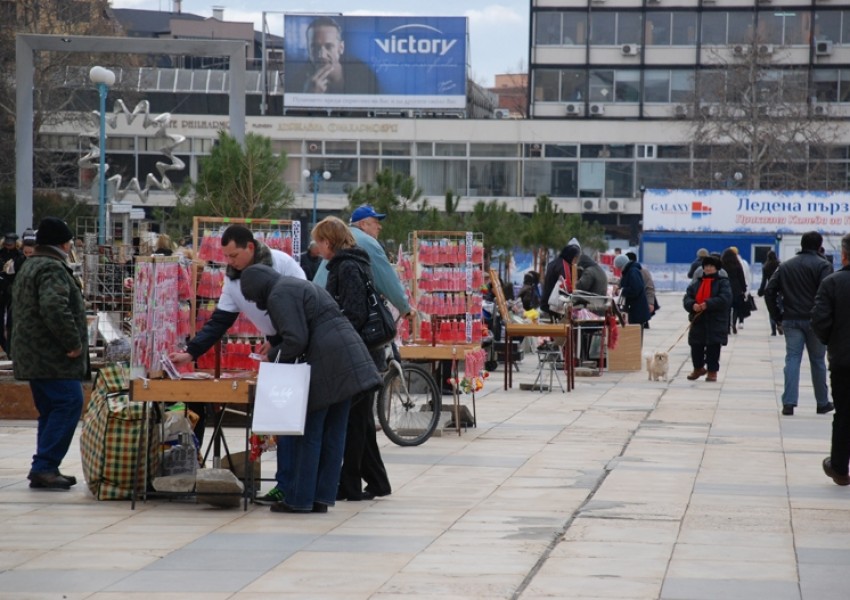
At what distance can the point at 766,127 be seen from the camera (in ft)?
225

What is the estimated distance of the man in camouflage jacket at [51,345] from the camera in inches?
384

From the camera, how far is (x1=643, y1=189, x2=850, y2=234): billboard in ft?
191

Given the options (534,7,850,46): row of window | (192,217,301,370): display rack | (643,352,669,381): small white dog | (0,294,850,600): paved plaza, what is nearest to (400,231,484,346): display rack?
(0,294,850,600): paved plaza

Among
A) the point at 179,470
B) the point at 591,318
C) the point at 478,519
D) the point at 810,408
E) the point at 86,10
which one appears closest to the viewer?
the point at 478,519

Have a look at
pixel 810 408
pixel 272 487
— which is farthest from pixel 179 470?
pixel 810 408

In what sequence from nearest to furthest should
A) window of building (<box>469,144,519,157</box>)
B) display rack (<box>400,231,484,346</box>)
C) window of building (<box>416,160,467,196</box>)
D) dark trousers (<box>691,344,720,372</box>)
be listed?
display rack (<box>400,231,484,346</box>)
dark trousers (<box>691,344,720,372</box>)
window of building (<box>469,144,519,157</box>)
window of building (<box>416,160,467,196</box>)

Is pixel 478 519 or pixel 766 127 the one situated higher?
pixel 766 127

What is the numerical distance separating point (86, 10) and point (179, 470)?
1722 inches

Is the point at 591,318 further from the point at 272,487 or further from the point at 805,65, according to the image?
the point at 805,65

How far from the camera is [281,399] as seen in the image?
8.70 meters

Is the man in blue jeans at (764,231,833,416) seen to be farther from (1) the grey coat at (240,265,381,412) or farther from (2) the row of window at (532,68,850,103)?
(2) the row of window at (532,68,850,103)

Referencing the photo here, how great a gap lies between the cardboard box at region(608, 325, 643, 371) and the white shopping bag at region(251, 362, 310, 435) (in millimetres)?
13944

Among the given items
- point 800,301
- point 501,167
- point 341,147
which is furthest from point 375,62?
point 800,301

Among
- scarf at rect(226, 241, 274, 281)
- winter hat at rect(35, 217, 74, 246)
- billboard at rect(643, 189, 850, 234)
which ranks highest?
billboard at rect(643, 189, 850, 234)
